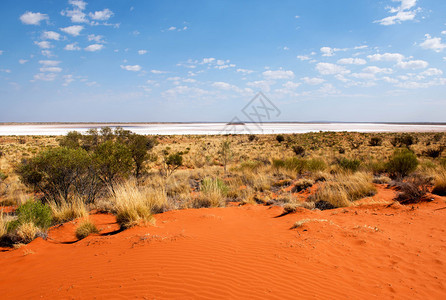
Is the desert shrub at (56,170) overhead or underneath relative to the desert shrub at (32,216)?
overhead

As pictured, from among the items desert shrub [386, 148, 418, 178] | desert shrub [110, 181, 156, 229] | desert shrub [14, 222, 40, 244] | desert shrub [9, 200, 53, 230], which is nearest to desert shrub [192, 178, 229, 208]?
desert shrub [110, 181, 156, 229]

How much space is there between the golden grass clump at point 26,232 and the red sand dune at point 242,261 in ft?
0.73

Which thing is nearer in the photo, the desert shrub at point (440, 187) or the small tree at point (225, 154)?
the desert shrub at point (440, 187)

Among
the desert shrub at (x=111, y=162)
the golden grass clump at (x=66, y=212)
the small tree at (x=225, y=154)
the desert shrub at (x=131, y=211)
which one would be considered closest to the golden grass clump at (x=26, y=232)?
the golden grass clump at (x=66, y=212)

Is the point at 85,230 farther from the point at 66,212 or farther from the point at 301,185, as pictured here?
the point at 301,185

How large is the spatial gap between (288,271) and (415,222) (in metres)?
4.02

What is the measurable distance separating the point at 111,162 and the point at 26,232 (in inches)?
157

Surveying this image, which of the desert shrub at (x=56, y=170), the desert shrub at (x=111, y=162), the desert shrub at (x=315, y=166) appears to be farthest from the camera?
the desert shrub at (x=315, y=166)

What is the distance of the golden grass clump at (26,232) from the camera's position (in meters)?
5.08

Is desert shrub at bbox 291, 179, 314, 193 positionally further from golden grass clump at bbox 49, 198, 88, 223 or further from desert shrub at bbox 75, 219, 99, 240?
golden grass clump at bbox 49, 198, 88, 223

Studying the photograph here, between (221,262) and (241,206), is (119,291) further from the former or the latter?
(241,206)

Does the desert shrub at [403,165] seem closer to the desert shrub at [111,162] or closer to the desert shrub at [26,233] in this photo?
the desert shrub at [111,162]

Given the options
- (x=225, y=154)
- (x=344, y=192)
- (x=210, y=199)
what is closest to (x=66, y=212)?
(x=210, y=199)

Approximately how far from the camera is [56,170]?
25.2 ft
